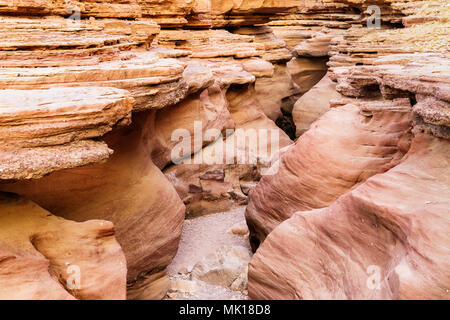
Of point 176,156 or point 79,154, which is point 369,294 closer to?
point 79,154

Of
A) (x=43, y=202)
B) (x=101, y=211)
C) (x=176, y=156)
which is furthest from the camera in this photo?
(x=176, y=156)

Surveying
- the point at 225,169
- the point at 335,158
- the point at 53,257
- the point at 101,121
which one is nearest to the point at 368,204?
the point at 335,158

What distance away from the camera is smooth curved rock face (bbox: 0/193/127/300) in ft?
11.4

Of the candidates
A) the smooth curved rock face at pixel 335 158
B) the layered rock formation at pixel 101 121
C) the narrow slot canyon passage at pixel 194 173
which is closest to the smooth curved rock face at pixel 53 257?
the narrow slot canyon passage at pixel 194 173

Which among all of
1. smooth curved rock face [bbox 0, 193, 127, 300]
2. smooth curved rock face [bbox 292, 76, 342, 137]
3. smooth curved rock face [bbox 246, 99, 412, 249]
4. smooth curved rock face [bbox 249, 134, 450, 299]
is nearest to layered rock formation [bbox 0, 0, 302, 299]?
smooth curved rock face [bbox 0, 193, 127, 300]

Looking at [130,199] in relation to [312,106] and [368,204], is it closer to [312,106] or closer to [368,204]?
[368,204]

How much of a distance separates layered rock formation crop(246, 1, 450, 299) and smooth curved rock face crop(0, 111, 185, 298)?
1373 mm

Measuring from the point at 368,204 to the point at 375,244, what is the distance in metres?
0.35

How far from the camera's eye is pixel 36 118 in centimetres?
364

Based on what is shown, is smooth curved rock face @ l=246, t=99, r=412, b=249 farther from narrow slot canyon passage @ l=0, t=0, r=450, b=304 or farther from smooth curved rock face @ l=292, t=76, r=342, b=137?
smooth curved rock face @ l=292, t=76, r=342, b=137

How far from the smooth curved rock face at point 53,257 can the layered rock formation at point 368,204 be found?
169 cm

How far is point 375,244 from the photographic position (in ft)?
13.4

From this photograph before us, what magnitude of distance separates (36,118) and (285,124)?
1130cm
